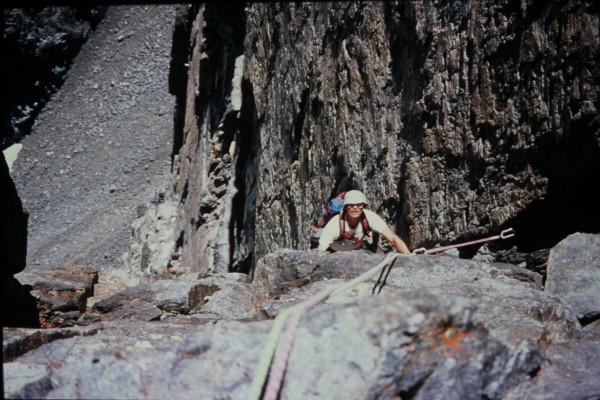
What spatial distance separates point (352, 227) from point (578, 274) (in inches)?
105

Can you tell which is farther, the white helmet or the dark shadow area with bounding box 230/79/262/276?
the dark shadow area with bounding box 230/79/262/276

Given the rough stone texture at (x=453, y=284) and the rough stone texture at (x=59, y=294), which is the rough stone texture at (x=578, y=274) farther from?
the rough stone texture at (x=59, y=294)

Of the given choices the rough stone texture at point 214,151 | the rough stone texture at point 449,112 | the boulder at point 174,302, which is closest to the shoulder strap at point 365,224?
the rough stone texture at point 449,112

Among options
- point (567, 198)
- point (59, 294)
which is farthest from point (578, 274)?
point (59, 294)

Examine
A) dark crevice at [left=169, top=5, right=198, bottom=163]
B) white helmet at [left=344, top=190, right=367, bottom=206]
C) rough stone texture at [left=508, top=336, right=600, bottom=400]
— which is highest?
dark crevice at [left=169, top=5, right=198, bottom=163]

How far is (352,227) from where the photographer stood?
7176 mm

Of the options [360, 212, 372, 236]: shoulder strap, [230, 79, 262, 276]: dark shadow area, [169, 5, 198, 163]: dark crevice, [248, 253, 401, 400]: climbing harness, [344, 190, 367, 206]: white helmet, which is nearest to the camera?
[248, 253, 401, 400]: climbing harness

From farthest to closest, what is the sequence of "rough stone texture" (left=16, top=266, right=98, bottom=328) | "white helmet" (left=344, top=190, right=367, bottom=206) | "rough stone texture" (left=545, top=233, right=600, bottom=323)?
"rough stone texture" (left=16, top=266, right=98, bottom=328) < "white helmet" (left=344, top=190, right=367, bottom=206) < "rough stone texture" (left=545, top=233, right=600, bottom=323)

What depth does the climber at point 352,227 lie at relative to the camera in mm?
6895

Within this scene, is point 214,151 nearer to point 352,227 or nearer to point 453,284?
point 352,227

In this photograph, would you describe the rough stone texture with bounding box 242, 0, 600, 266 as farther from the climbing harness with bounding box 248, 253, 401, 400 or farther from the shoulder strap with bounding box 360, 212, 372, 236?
the climbing harness with bounding box 248, 253, 401, 400

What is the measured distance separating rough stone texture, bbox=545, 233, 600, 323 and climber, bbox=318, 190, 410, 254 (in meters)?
1.83

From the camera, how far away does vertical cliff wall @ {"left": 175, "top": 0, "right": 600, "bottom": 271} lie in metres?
5.55

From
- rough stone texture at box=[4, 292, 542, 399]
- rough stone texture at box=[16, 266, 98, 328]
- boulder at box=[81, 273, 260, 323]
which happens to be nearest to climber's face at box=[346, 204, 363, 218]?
boulder at box=[81, 273, 260, 323]
